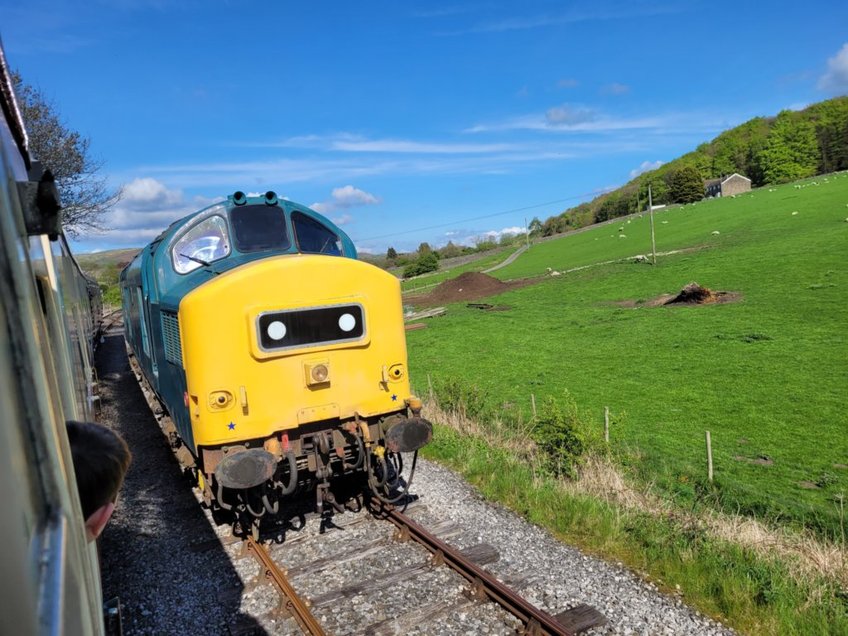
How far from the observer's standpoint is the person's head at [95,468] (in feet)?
5.59

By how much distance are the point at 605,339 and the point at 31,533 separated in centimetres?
2541

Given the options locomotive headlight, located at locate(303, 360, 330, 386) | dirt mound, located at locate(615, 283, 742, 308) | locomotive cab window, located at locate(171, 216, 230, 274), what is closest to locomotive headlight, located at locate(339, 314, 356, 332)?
locomotive headlight, located at locate(303, 360, 330, 386)

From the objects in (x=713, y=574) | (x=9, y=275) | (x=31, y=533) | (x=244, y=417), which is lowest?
(x=713, y=574)

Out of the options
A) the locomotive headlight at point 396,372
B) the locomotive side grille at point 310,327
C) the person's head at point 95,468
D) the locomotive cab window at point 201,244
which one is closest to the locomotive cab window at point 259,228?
the locomotive cab window at point 201,244

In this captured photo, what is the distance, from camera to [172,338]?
23.2ft

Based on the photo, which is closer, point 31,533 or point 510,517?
point 31,533

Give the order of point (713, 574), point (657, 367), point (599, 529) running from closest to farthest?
point (713, 574), point (599, 529), point (657, 367)

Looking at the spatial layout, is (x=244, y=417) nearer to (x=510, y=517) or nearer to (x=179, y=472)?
(x=510, y=517)

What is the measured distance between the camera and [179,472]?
9.79m

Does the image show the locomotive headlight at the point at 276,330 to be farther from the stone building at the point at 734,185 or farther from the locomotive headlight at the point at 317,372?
the stone building at the point at 734,185

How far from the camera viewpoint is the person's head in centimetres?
170

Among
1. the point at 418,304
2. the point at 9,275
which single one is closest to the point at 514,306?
the point at 418,304

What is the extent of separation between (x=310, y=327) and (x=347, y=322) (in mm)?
440

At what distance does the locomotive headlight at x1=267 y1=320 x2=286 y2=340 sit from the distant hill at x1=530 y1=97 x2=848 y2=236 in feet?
266
